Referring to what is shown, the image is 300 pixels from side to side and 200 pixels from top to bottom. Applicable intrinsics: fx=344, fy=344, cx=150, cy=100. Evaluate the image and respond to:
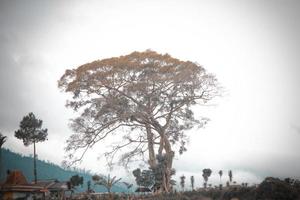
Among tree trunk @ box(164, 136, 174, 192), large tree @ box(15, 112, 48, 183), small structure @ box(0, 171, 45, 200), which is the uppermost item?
large tree @ box(15, 112, 48, 183)

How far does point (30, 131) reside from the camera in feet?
140

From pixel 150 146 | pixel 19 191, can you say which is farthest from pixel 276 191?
pixel 19 191

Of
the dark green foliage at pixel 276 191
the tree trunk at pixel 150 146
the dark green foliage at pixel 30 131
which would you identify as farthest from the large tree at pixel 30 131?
the dark green foliage at pixel 276 191

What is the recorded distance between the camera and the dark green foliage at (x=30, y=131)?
4238 centimetres

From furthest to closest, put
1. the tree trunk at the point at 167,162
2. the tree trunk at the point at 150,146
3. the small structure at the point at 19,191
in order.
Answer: the small structure at the point at 19,191
the tree trunk at the point at 150,146
the tree trunk at the point at 167,162

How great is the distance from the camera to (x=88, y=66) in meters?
27.6

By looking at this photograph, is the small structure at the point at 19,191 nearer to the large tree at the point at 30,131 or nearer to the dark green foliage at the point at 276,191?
the large tree at the point at 30,131

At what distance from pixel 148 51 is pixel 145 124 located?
20.0 ft

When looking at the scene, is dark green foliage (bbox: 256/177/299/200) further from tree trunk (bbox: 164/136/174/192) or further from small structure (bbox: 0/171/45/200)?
small structure (bbox: 0/171/45/200)

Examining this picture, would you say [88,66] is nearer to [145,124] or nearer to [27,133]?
[145,124]

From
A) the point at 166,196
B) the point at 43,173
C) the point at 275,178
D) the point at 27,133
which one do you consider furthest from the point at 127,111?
the point at 43,173

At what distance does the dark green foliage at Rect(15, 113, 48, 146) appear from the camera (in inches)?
1668

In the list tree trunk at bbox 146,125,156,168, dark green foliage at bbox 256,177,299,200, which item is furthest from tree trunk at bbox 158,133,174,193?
dark green foliage at bbox 256,177,299,200

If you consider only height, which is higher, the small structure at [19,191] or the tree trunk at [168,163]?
the tree trunk at [168,163]
